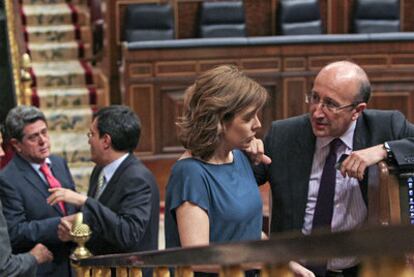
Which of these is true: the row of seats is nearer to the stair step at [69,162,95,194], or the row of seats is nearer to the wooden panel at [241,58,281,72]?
the wooden panel at [241,58,281,72]

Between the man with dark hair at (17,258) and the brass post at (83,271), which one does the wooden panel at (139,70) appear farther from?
the brass post at (83,271)

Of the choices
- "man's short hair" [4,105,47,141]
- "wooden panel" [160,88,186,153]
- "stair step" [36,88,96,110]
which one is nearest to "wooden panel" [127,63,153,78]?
"wooden panel" [160,88,186,153]

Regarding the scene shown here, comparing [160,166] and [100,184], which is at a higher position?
[100,184]

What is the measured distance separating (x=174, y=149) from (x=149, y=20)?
1337mm

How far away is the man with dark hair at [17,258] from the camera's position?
10.2 ft

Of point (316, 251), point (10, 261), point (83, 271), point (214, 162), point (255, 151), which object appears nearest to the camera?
point (316, 251)

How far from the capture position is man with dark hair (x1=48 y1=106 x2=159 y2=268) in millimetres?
3621

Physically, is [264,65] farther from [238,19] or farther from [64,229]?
[64,229]

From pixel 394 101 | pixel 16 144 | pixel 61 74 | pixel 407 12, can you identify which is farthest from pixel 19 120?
pixel 407 12

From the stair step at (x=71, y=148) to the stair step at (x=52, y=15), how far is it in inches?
76.2

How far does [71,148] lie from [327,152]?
4973mm

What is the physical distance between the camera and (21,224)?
3768mm

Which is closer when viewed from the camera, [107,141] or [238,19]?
[107,141]

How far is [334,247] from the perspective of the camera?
142 centimetres
